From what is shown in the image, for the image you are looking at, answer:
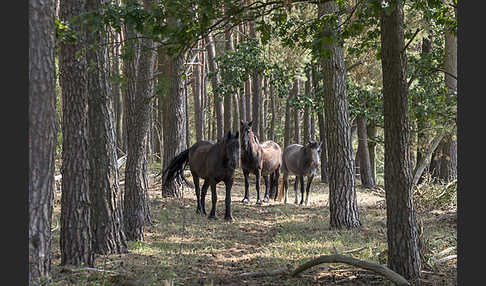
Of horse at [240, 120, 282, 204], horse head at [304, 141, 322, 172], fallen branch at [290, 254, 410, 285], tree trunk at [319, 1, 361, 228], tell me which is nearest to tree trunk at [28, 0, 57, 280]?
fallen branch at [290, 254, 410, 285]

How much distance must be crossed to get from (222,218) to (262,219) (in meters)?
1.14

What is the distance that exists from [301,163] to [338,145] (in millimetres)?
6636

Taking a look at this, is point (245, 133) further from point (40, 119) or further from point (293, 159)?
point (40, 119)

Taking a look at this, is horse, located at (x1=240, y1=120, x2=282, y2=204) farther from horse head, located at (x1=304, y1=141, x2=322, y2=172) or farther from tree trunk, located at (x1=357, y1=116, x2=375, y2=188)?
tree trunk, located at (x1=357, y1=116, x2=375, y2=188)

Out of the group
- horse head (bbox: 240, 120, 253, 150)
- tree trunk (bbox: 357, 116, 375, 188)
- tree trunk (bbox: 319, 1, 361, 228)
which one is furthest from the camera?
tree trunk (bbox: 357, 116, 375, 188)

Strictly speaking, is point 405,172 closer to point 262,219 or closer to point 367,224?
point 367,224

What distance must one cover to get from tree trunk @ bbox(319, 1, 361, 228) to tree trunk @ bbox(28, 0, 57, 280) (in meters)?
7.51

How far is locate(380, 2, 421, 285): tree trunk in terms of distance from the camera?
6973 mm

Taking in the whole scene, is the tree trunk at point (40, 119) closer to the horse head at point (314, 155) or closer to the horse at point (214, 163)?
the horse at point (214, 163)

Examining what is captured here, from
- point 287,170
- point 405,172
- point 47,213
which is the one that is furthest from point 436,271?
point 287,170

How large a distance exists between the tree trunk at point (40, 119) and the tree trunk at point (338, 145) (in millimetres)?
7510

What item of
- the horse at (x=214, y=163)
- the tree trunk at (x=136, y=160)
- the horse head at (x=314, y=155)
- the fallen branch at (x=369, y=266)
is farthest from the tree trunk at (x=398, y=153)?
the horse head at (x=314, y=155)

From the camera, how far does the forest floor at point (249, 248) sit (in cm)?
748

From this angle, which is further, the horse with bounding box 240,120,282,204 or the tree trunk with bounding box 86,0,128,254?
the horse with bounding box 240,120,282,204
